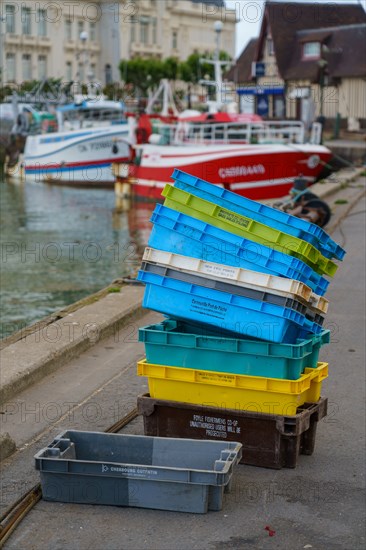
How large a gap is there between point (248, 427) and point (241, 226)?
1365 mm

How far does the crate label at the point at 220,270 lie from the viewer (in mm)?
6875

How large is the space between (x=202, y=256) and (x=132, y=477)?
1.60 meters

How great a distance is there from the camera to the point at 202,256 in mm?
7016

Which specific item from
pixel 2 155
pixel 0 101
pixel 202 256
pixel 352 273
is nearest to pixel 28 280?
pixel 352 273

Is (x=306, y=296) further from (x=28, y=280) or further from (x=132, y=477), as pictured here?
(x=28, y=280)

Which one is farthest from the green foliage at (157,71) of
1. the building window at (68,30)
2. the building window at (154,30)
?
the building window at (154,30)

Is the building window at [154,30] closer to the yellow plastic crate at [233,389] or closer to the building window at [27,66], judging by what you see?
the building window at [27,66]

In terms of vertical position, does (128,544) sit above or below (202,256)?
below

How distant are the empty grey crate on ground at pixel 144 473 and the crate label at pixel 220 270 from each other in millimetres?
1115

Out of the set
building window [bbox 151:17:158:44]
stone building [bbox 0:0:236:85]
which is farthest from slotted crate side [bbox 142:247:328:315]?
building window [bbox 151:17:158:44]

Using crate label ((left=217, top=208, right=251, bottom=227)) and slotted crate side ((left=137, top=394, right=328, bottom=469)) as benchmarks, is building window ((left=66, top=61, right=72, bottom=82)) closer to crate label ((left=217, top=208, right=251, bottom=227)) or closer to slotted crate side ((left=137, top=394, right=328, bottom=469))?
crate label ((left=217, top=208, right=251, bottom=227))

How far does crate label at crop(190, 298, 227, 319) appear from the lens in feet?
22.7

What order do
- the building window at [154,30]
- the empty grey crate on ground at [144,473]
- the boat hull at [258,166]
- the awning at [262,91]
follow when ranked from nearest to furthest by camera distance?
the empty grey crate on ground at [144,473]
the boat hull at [258,166]
the awning at [262,91]
the building window at [154,30]

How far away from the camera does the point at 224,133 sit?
35.2 metres
